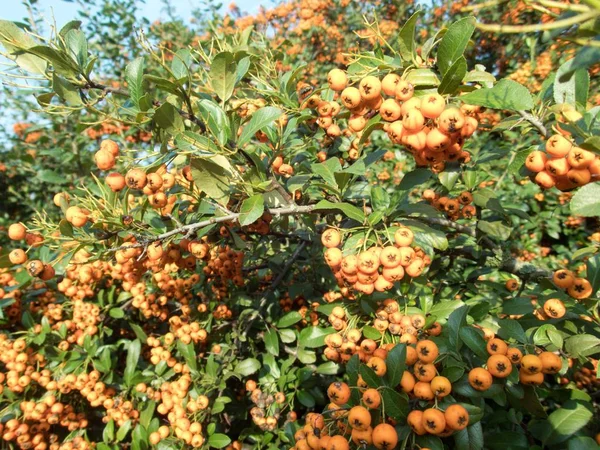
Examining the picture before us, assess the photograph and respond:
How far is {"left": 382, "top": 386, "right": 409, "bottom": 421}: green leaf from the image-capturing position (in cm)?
142

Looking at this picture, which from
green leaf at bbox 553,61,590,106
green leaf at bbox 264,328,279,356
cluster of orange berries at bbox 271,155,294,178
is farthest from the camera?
green leaf at bbox 264,328,279,356

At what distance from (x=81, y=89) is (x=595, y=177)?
218cm

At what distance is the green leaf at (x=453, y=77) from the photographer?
4.45 feet

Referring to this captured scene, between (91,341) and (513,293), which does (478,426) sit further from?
(91,341)

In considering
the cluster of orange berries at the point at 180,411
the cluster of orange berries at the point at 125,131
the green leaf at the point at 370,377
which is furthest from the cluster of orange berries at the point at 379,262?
the cluster of orange berries at the point at 125,131

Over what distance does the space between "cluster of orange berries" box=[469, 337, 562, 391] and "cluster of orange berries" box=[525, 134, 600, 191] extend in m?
0.68

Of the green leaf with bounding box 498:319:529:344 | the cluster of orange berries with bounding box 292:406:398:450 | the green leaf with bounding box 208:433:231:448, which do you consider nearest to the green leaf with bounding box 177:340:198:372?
the green leaf with bounding box 208:433:231:448

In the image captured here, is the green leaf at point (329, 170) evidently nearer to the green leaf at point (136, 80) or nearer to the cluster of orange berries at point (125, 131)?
the green leaf at point (136, 80)

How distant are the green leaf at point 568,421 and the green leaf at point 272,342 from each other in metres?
1.73

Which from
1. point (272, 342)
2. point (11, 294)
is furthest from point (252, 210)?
point (11, 294)

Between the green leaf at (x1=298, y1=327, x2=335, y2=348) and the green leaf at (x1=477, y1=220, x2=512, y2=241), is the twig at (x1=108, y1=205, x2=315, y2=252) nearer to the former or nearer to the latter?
the green leaf at (x1=298, y1=327, x2=335, y2=348)

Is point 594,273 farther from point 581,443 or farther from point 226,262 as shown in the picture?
point 226,262

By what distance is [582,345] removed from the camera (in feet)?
5.03

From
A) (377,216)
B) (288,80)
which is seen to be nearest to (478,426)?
(377,216)
